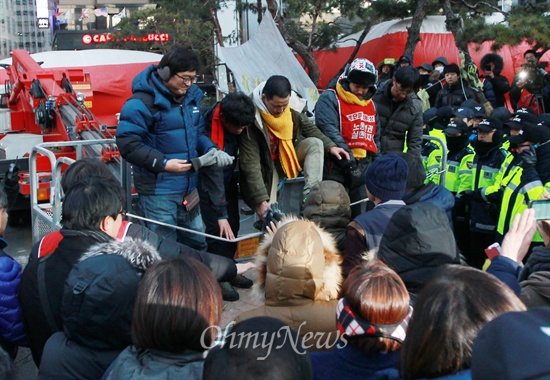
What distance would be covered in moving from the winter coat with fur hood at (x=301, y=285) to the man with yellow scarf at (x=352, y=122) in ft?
8.23

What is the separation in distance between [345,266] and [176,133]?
1.78 meters

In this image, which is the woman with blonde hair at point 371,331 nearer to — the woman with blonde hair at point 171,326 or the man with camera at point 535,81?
the woman with blonde hair at point 171,326

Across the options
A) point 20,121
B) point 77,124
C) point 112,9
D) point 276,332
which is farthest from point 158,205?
point 112,9

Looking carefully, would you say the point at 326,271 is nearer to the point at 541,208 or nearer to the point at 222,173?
the point at 541,208

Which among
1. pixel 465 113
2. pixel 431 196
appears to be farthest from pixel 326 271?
pixel 465 113

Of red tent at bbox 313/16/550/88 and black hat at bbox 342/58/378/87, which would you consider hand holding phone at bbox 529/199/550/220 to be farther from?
red tent at bbox 313/16/550/88

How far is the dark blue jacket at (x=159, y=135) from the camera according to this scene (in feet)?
14.1

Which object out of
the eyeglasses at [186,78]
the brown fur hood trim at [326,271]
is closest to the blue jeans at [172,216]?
the eyeglasses at [186,78]

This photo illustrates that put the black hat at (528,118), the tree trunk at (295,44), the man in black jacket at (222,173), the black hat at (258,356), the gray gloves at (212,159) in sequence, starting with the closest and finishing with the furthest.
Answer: the black hat at (258,356), the gray gloves at (212,159), the man in black jacket at (222,173), the black hat at (528,118), the tree trunk at (295,44)

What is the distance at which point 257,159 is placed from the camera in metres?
4.92

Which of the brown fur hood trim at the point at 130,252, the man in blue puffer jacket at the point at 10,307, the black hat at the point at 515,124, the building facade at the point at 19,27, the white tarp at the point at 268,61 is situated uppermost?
the building facade at the point at 19,27

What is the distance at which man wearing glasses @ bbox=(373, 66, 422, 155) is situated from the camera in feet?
18.7

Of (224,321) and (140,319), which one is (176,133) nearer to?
(224,321)

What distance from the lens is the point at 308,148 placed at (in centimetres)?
495
